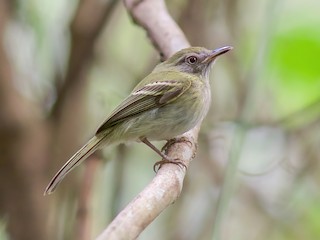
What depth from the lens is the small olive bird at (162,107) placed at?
136 inches

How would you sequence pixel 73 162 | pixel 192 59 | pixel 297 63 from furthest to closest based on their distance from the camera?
1. pixel 297 63
2. pixel 192 59
3. pixel 73 162

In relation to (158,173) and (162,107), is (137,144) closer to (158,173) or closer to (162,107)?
(162,107)

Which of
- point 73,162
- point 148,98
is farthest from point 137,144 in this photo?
point 73,162

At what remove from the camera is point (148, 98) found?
3617 mm

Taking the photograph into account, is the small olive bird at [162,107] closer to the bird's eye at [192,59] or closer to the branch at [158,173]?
the bird's eye at [192,59]

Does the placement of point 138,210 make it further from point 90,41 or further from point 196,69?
point 90,41

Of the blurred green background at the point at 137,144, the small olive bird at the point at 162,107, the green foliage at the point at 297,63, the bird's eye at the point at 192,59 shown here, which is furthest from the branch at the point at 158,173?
the green foliage at the point at 297,63

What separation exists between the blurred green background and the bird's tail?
1.00 feet

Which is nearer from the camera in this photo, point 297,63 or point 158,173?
point 158,173

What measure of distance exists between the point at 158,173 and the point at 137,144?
2338 millimetres

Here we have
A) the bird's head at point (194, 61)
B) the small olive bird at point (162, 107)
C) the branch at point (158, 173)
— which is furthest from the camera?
the bird's head at point (194, 61)

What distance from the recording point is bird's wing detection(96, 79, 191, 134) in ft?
11.5

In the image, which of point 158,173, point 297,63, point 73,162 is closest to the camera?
point 158,173

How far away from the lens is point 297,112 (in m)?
4.35
